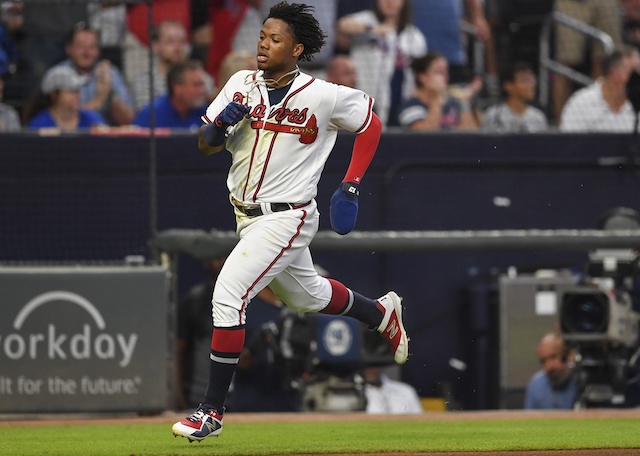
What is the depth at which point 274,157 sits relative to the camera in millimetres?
6129

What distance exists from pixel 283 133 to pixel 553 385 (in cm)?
387

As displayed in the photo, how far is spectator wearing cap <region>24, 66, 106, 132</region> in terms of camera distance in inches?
386

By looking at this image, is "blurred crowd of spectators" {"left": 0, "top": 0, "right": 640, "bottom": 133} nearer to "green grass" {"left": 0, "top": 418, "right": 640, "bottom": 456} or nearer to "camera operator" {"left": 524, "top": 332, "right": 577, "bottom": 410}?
"camera operator" {"left": 524, "top": 332, "right": 577, "bottom": 410}

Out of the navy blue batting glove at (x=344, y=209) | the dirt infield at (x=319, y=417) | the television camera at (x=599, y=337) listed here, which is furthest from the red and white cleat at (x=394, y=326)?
the television camera at (x=599, y=337)

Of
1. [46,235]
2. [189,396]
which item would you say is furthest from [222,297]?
[46,235]

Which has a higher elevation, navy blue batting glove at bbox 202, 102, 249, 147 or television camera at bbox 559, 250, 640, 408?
navy blue batting glove at bbox 202, 102, 249, 147

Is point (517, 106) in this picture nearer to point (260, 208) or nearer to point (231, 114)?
point (260, 208)

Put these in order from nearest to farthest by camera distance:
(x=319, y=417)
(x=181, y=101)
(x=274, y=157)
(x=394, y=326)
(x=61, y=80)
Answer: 1. (x=274, y=157)
2. (x=394, y=326)
3. (x=319, y=417)
4. (x=61, y=80)
5. (x=181, y=101)

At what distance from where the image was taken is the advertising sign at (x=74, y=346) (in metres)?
8.32

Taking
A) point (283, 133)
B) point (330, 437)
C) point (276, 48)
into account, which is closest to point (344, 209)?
point (283, 133)

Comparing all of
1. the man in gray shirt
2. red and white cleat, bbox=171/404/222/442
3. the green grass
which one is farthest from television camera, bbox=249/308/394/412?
red and white cleat, bbox=171/404/222/442

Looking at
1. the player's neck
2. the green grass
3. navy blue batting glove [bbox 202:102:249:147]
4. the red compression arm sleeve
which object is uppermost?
the player's neck

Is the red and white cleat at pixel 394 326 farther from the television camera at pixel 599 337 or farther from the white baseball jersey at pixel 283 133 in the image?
the television camera at pixel 599 337

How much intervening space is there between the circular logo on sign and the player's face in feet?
10.4
